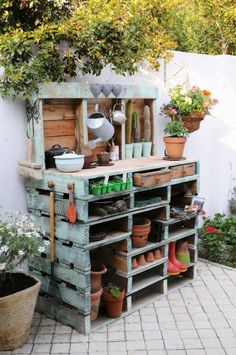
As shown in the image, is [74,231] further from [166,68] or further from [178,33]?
[178,33]

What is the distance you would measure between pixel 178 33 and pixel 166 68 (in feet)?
12.0

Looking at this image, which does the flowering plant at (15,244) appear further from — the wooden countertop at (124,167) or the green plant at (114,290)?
the green plant at (114,290)

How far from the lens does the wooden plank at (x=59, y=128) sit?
3644mm

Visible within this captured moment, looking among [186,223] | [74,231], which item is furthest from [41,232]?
[186,223]

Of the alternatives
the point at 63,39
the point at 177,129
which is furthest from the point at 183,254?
the point at 63,39

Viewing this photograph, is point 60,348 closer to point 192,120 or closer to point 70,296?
point 70,296

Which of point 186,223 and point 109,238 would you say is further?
point 186,223

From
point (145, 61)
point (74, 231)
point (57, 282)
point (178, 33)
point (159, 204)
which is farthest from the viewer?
point (178, 33)

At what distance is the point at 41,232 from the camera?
3613 millimetres

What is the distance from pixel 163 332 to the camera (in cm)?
346

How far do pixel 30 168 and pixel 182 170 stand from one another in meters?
1.47

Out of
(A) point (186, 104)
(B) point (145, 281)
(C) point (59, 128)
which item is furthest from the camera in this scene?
(A) point (186, 104)

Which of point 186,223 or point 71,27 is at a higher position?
point 71,27

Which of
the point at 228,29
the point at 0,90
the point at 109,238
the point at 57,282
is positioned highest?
the point at 228,29
